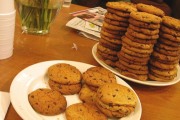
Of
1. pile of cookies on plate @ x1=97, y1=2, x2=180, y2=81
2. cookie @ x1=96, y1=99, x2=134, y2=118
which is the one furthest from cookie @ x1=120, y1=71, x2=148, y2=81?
cookie @ x1=96, y1=99, x2=134, y2=118

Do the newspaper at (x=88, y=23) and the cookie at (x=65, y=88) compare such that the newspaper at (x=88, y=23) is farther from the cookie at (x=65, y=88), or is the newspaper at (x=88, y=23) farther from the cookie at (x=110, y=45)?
the cookie at (x=65, y=88)

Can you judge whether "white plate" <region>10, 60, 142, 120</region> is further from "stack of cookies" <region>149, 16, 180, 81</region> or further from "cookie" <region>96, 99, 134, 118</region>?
"stack of cookies" <region>149, 16, 180, 81</region>

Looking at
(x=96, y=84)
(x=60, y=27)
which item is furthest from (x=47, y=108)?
(x=60, y=27)

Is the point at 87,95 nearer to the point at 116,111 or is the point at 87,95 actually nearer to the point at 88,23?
the point at 116,111

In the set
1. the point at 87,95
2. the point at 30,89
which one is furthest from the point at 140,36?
the point at 30,89

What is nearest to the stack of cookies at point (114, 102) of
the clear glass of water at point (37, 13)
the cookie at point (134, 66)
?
the cookie at point (134, 66)
